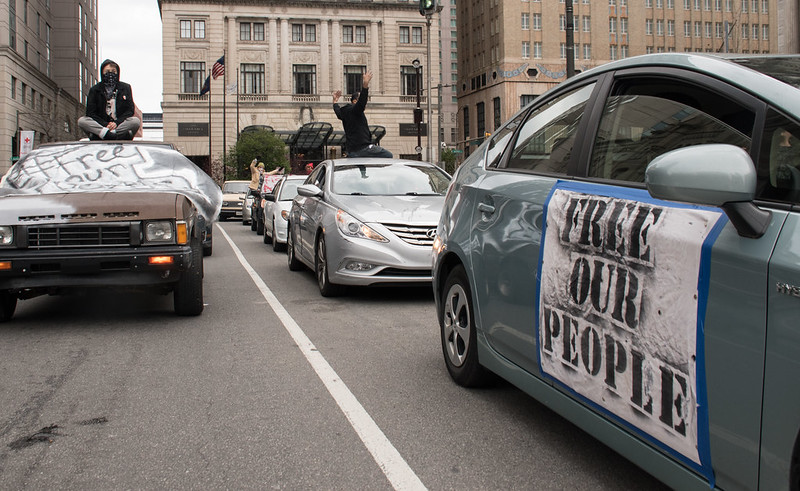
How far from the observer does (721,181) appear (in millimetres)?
2094

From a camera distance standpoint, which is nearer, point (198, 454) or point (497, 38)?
point (198, 454)

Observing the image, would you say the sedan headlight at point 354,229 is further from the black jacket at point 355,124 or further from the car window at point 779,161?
the car window at point 779,161

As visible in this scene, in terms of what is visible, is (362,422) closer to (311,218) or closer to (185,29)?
(311,218)

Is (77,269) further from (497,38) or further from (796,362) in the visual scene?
(497,38)

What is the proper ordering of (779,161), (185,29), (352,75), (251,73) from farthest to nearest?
(352,75)
(251,73)
(185,29)
(779,161)

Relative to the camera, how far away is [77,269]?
620cm

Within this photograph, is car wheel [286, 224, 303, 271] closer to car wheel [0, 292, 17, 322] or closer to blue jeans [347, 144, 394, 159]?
blue jeans [347, 144, 394, 159]

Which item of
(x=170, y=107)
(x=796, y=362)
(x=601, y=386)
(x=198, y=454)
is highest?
(x=170, y=107)

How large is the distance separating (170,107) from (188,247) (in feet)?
216

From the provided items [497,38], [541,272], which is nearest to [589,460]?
[541,272]

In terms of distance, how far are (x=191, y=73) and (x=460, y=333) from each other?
67953mm

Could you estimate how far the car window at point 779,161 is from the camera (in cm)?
214

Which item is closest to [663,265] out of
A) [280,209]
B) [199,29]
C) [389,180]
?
[389,180]

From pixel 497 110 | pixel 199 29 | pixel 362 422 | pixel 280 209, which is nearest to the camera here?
pixel 362 422
